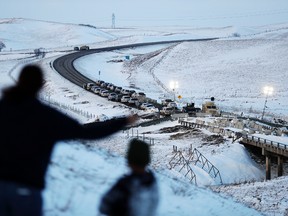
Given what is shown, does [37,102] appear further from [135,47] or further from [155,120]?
[135,47]

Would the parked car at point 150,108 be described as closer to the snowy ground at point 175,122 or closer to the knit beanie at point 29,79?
the snowy ground at point 175,122

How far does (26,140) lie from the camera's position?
471 centimetres

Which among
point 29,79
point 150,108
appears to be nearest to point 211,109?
point 150,108

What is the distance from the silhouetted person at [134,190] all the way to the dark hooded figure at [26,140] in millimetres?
733

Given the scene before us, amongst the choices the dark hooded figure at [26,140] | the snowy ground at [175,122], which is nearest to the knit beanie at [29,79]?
the dark hooded figure at [26,140]

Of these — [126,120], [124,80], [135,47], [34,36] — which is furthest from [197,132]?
[34,36]

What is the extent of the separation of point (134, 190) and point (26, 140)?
4.10 ft

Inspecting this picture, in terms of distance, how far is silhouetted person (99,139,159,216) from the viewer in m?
4.75

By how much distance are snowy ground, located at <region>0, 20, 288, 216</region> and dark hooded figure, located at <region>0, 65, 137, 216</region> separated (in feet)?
5.02

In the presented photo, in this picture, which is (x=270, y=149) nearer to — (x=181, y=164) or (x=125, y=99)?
(x=181, y=164)

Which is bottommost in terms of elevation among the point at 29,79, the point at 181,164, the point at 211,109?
the point at 181,164

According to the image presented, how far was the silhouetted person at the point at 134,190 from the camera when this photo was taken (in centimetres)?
475

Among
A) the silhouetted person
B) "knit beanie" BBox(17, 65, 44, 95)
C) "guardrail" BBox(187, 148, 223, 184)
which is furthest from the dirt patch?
"knit beanie" BBox(17, 65, 44, 95)

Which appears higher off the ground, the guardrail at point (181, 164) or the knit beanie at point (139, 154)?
the knit beanie at point (139, 154)
